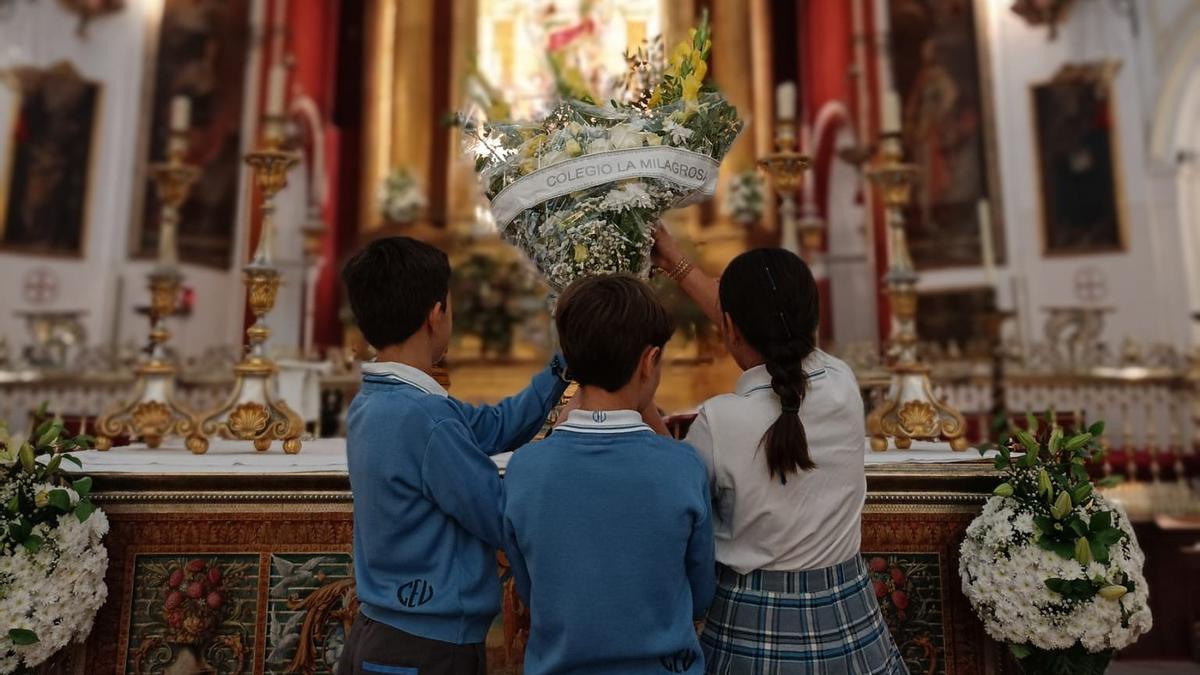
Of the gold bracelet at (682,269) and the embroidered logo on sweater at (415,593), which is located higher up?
the gold bracelet at (682,269)

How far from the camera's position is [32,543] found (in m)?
1.59

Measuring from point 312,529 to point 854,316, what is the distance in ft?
20.7

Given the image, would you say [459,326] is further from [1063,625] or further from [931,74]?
[931,74]

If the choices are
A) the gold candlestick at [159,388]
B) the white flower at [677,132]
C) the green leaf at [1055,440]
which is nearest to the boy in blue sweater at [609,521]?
the white flower at [677,132]

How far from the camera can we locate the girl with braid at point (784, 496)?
1223 millimetres

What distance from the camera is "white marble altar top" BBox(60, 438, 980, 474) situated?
1.86 m

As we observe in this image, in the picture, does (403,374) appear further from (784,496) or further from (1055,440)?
(1055,440)

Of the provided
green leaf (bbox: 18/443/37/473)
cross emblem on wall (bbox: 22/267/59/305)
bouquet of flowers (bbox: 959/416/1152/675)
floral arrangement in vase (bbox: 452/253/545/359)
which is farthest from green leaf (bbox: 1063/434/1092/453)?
cross emblem on wall (bbox: 22/267/59/305)

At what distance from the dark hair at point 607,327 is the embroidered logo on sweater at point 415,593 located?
404 millimetres

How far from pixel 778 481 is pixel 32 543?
148 cm

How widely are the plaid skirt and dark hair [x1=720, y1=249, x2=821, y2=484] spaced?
186mm

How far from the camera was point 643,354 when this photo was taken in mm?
1184

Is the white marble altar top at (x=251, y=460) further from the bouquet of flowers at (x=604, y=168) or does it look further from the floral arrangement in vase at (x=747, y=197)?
the floral arrangement in vase at (x=747, y=197)

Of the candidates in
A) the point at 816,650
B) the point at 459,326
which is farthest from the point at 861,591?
the point at 459,326
